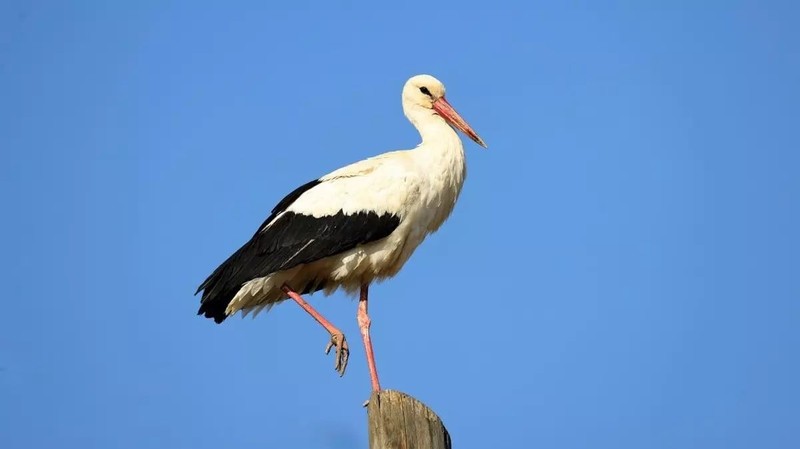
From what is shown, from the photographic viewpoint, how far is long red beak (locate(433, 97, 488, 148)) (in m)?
9.48

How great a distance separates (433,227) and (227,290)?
5.46ft

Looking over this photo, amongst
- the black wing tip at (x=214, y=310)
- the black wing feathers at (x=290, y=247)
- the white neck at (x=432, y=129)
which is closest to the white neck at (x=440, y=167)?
the white neck at (x=432, y=129)

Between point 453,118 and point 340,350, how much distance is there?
2442 millimetres

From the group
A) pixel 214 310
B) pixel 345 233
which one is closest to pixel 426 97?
pixel 345 233

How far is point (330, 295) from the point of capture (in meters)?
9.10

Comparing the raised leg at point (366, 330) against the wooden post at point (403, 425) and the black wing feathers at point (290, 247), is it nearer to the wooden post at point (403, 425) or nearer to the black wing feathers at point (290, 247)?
the black wing feathers at point (290, 247)

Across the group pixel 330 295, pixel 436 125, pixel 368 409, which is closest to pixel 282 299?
pixel 330 295

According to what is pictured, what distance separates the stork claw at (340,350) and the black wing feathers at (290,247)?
28.6 inches

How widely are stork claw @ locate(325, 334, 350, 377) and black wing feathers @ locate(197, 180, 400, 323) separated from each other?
73 centimetres

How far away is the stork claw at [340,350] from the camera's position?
7.95 m

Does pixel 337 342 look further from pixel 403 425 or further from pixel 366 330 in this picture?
pixel 403 425

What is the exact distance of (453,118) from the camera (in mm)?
9570

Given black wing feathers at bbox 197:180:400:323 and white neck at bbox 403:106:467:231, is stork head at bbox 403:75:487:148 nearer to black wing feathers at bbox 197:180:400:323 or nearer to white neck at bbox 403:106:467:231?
white neck at bbox 403:106:467:231

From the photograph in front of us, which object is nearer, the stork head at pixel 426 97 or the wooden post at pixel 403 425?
the wooden post at pixel 403 425
